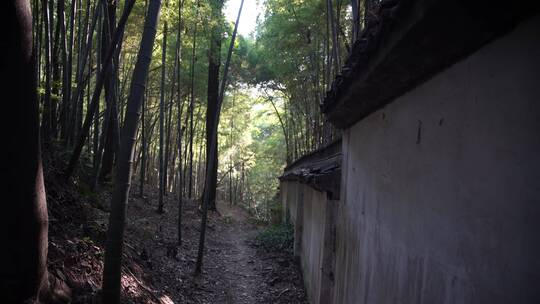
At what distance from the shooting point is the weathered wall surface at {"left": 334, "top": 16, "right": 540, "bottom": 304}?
113 cm

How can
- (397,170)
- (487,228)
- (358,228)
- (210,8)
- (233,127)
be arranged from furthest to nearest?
1. (233,127)
2. (210,8)
3. (358,228)
4. (397,170)
5. (487,228)

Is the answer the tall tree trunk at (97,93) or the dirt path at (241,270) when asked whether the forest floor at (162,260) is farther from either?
the tall tree trunk at (97,93)

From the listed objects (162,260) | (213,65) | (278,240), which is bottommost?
(278,240)

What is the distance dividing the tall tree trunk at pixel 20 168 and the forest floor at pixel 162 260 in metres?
0.84

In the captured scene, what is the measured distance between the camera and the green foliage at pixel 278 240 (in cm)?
973

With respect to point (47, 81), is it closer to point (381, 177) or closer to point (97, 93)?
point (97, 93)

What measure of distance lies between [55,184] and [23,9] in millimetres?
2764

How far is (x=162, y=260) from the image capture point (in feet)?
20.2

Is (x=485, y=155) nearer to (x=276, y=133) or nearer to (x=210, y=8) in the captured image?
(x=210, y=8)

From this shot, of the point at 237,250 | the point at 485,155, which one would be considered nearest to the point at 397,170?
the point at 485,155

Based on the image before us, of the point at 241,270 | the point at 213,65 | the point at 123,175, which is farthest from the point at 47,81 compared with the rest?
the point at 213,65

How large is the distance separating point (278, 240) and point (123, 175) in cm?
796

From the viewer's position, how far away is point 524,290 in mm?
1099

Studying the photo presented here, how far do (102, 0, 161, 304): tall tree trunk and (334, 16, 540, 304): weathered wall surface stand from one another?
1737mm
